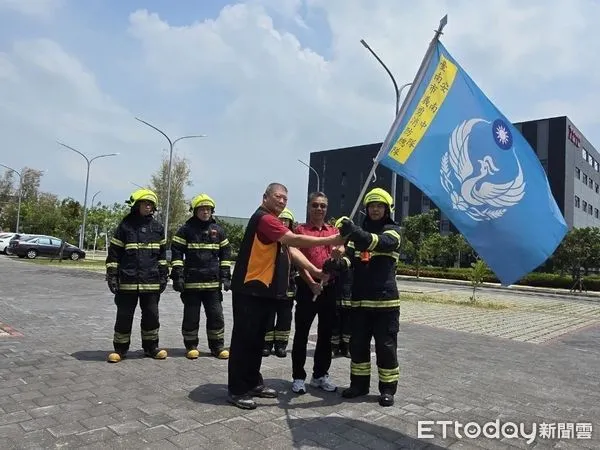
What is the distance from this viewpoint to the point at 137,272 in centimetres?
610

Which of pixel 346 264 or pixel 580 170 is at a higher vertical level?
pixel 580 170

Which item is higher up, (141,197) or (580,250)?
(580,250)

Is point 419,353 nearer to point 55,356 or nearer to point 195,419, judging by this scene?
point 195,419

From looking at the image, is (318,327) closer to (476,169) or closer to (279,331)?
(279,331)

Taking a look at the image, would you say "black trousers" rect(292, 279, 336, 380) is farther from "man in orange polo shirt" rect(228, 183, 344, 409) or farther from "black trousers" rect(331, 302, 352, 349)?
"black trousers" rect(331, 302, 352, 349)

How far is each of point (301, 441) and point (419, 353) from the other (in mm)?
4134

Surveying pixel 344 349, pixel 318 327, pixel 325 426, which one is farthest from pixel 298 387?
pixel 344 349

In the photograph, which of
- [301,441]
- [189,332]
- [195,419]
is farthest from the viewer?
[189,332]

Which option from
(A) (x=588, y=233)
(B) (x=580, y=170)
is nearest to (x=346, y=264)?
(A) (x=588, y=233)

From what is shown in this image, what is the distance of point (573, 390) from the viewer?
578cm

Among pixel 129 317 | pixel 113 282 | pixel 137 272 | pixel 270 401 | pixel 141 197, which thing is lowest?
pixel 270 401

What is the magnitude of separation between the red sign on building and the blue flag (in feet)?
173

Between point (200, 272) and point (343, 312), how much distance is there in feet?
6.07

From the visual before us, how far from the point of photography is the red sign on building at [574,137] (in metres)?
51.2
